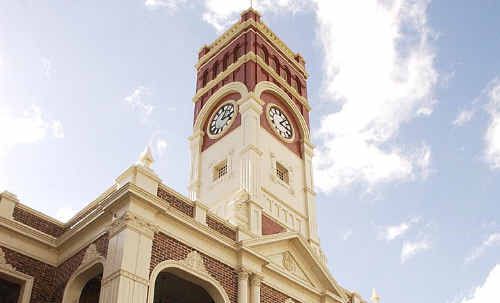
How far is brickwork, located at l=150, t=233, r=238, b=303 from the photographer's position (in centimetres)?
1789

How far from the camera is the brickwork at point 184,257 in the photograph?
1789cm

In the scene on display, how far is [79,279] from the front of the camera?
18.5 metres

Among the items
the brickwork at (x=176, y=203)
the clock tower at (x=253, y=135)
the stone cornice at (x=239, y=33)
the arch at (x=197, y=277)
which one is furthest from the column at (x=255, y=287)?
the stone cornice at (x=239, y=33)

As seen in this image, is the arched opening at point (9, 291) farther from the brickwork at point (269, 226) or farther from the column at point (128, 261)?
the brickwork at point (269, 226)

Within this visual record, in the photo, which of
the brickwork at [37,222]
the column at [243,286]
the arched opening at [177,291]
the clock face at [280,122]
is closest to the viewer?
the brickwork at [37,222]

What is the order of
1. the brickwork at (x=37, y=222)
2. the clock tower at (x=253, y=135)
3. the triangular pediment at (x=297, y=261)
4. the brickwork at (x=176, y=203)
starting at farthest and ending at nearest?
1. the clock tower at (x=253, y=135)
2. the triangular pediment at (x=297, y=261)
3. the brickwork at (x=37, y=222)
4. the brickwork at (x=176, y=203)

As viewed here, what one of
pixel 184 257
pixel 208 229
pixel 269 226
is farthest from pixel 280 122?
pixel 184 257

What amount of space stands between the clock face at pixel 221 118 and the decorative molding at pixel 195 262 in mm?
12667

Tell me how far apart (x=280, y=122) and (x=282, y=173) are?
3267mm

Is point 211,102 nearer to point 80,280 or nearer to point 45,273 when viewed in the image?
point 45,273

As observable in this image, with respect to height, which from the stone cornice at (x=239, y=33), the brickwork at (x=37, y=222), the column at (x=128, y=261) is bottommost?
the column at (x=128, y=261)

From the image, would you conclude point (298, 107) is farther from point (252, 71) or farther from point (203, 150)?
point (203, 150)

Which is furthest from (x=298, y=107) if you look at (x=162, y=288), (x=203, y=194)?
(x=162, y=288)

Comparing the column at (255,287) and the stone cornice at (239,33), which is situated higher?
the stone cornice at (239,33)
